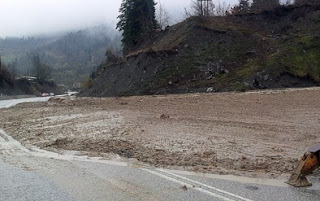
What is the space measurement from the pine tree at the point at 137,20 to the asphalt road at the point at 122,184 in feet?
157

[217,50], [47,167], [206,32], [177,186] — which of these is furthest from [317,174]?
[206,32]

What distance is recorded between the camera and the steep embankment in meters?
34.9

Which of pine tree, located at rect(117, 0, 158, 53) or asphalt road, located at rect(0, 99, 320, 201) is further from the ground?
pine tree, located at rect(117, 0, 158, 53)

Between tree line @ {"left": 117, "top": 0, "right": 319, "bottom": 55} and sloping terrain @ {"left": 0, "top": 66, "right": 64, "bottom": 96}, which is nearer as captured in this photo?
tree line @ {"left": 117, "top": 0, "right": 319, "bottom": 55}

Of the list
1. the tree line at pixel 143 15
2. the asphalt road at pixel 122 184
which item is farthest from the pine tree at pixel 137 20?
the asphalt road at pixel 122 184

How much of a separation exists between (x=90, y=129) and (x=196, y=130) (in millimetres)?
4645

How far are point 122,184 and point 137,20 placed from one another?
51.6 m

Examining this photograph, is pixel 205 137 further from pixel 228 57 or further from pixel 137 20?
pixel 137 20

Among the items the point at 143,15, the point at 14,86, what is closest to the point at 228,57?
the point at 143,15

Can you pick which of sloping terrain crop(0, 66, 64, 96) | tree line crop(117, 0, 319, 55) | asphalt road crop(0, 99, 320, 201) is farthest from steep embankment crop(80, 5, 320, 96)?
sloping terrain crop(0, 66, 64, 96)

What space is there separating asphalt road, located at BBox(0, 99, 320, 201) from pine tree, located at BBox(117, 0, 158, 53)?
47702 millimetres

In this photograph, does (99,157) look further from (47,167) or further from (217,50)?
(217,50)

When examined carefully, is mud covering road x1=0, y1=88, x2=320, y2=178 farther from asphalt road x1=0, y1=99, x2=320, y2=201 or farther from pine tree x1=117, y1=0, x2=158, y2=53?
pine tree x1=117, y1=0, x2=158, y2=53

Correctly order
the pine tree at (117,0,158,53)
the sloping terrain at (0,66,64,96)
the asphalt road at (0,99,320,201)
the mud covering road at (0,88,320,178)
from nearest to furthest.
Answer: the asphalt road at (0,99,320,201)
the mud covering road at (0,88,320,178)
the pine tree at (117,0,158,53)
the sloping terrain at (0,66,64,96)
